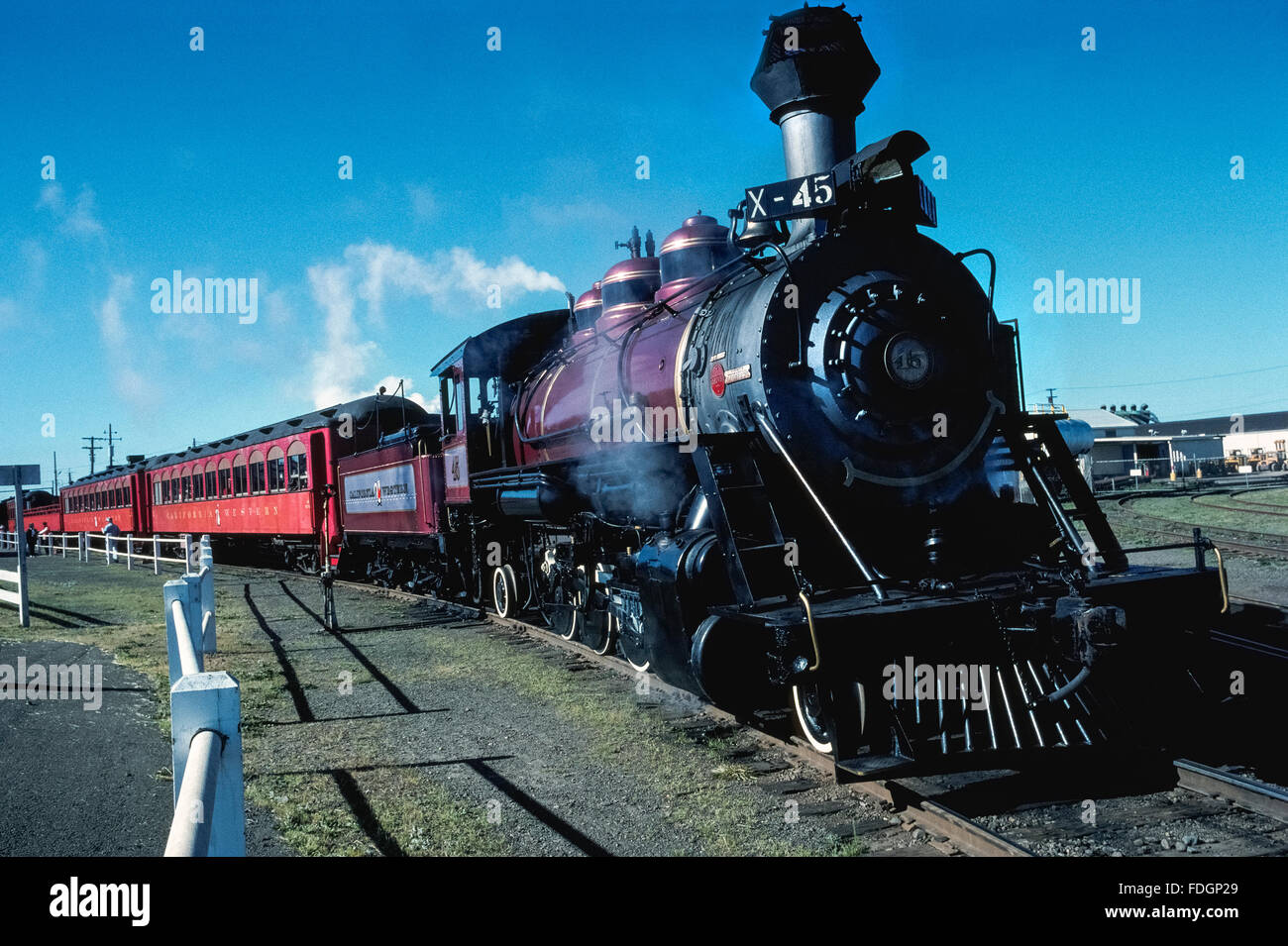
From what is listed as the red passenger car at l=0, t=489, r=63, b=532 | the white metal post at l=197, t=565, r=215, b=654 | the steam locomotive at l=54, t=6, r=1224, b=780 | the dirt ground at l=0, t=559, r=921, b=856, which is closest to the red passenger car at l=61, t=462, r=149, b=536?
the red passenger car at l=0, t=489, r=63, b=532

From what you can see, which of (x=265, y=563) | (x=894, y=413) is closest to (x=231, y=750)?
(x=894, y=413)

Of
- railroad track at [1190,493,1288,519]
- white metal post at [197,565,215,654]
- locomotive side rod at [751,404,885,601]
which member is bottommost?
railroad track at [1190,493,1288,519]

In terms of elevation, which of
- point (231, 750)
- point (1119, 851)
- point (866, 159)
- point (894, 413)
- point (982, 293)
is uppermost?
point (866, 159)

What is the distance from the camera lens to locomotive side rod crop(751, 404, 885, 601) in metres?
5.25

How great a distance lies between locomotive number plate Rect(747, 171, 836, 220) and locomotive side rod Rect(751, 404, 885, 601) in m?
1.39

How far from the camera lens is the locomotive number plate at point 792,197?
6.17 meters

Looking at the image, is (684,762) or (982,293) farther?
(982,293)

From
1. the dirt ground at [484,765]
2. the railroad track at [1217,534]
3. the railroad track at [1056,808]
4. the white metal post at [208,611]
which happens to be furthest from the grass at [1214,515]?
the white metal post at [208,611]

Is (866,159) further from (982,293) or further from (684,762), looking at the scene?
(684,762)

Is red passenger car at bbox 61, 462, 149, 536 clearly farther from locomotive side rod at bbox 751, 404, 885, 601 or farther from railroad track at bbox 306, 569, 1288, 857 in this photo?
railroad track at bbox 306, 569, 1288, 857

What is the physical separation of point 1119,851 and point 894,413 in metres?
2.75

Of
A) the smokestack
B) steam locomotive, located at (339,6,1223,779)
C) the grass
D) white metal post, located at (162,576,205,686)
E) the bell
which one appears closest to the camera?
white metal post, located at (162,576,205,686)
